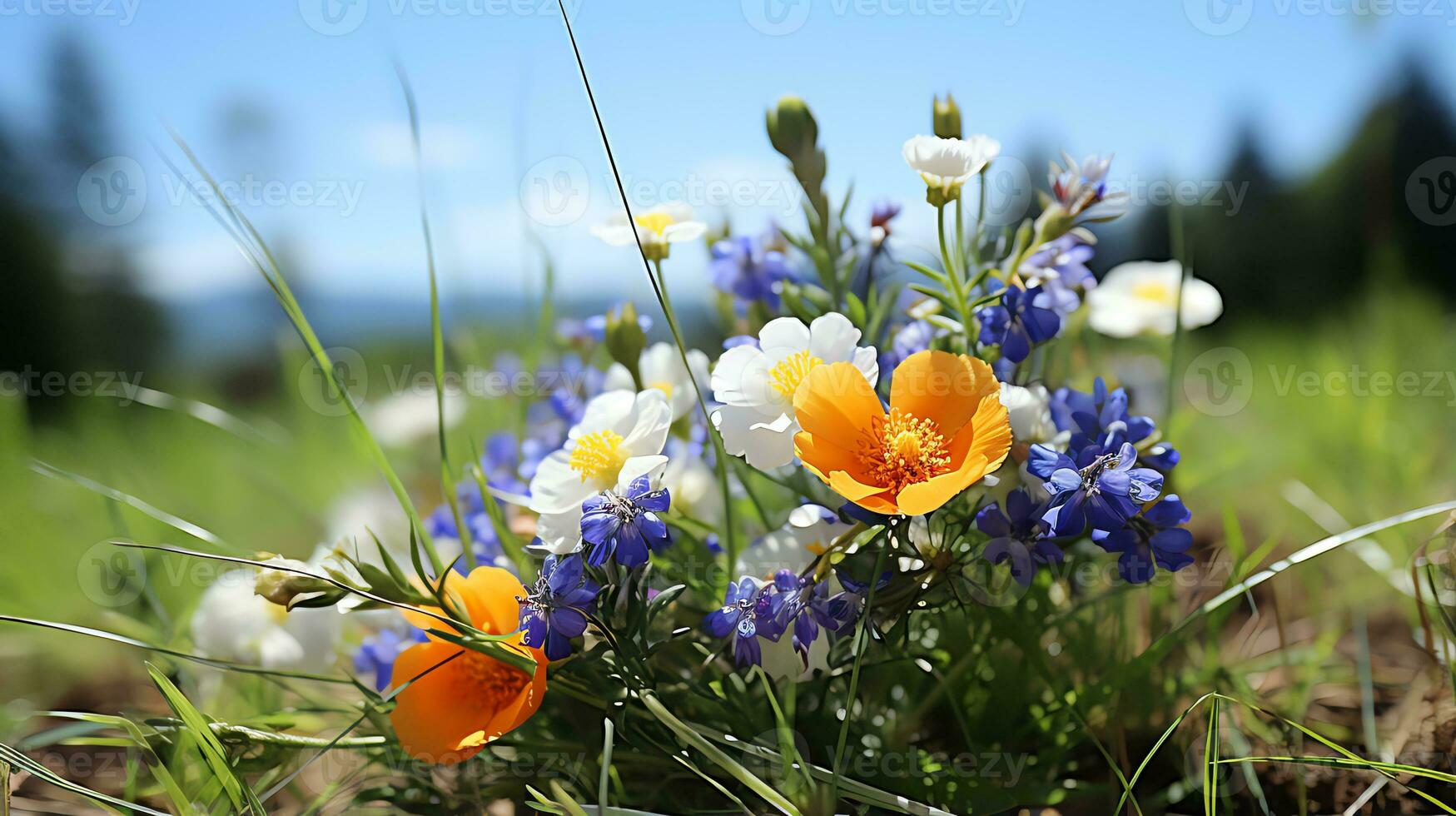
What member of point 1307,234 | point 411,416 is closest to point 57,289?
point 411,416

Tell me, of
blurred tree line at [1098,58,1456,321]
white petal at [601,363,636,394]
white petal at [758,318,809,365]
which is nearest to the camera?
white petal at [758,318,809,365]

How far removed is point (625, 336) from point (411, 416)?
2.27ft

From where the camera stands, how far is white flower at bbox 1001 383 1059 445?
644 mm

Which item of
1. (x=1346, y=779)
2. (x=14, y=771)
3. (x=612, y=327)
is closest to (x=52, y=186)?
(x=14, y=771)

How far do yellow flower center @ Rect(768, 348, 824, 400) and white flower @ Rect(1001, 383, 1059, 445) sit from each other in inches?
5.7

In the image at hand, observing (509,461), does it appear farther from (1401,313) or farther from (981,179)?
(1401,313)

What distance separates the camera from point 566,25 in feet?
1.96

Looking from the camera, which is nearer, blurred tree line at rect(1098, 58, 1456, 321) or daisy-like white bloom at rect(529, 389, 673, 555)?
daisy-like white bloom at rect(529, 389, 673, 555)

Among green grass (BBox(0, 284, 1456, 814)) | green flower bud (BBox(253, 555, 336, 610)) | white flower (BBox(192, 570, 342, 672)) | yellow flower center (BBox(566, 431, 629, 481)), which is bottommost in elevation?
green grass (BBox(0, 284, 1456, 814))

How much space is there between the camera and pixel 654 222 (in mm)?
738

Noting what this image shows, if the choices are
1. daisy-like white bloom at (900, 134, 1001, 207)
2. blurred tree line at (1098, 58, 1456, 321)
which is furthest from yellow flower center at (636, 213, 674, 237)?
blurred tree line at (1098, 58, 1456, 321)

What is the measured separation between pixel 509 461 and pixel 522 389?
12 cm

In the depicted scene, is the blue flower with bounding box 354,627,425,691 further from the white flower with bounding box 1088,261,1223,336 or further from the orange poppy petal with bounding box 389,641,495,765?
the white flower with bounding box 1088,261,1223,336

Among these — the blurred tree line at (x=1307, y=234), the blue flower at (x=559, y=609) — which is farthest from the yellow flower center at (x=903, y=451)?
the blurred tree line at (x=1307, y=234)
